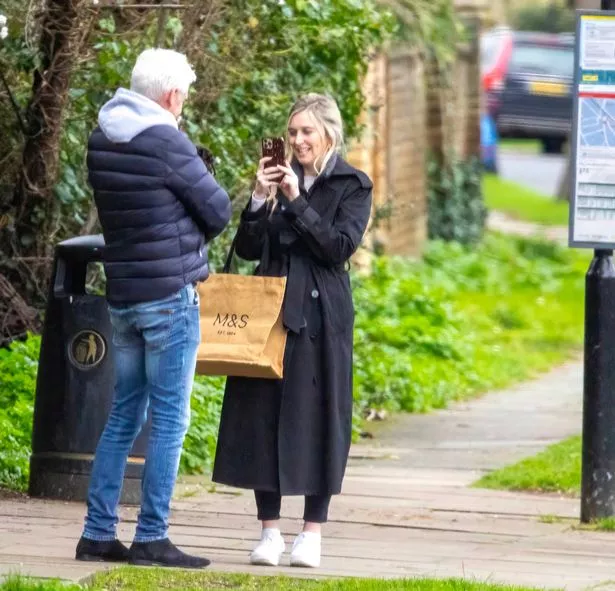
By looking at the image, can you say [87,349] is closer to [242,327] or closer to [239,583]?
[242,327]

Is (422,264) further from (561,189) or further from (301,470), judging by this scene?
(301,470)

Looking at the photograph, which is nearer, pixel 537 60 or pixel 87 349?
pixel 87 349

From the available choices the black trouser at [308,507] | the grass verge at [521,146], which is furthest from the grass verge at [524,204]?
the black trouser at [308,507]

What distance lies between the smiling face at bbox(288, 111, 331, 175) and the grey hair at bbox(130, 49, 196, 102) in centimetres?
54

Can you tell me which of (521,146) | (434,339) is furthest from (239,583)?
(521,146)

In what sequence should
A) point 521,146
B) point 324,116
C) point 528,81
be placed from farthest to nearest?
1. point 521,146
2. point 528,81
3. point 324,116

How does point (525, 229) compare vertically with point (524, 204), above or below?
below

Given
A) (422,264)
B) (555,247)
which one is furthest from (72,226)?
(555,247)

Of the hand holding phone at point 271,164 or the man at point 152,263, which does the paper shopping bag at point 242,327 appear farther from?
the hand holding phone at point 271,164

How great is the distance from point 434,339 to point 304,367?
21.8 feet

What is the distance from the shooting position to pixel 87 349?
736 centimetres

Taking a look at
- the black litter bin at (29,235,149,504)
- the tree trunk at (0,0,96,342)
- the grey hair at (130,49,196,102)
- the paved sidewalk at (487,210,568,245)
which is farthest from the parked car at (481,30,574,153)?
the grey hair at (130,49,196,102)

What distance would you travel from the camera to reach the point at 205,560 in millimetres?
5996

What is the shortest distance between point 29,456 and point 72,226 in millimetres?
1789
